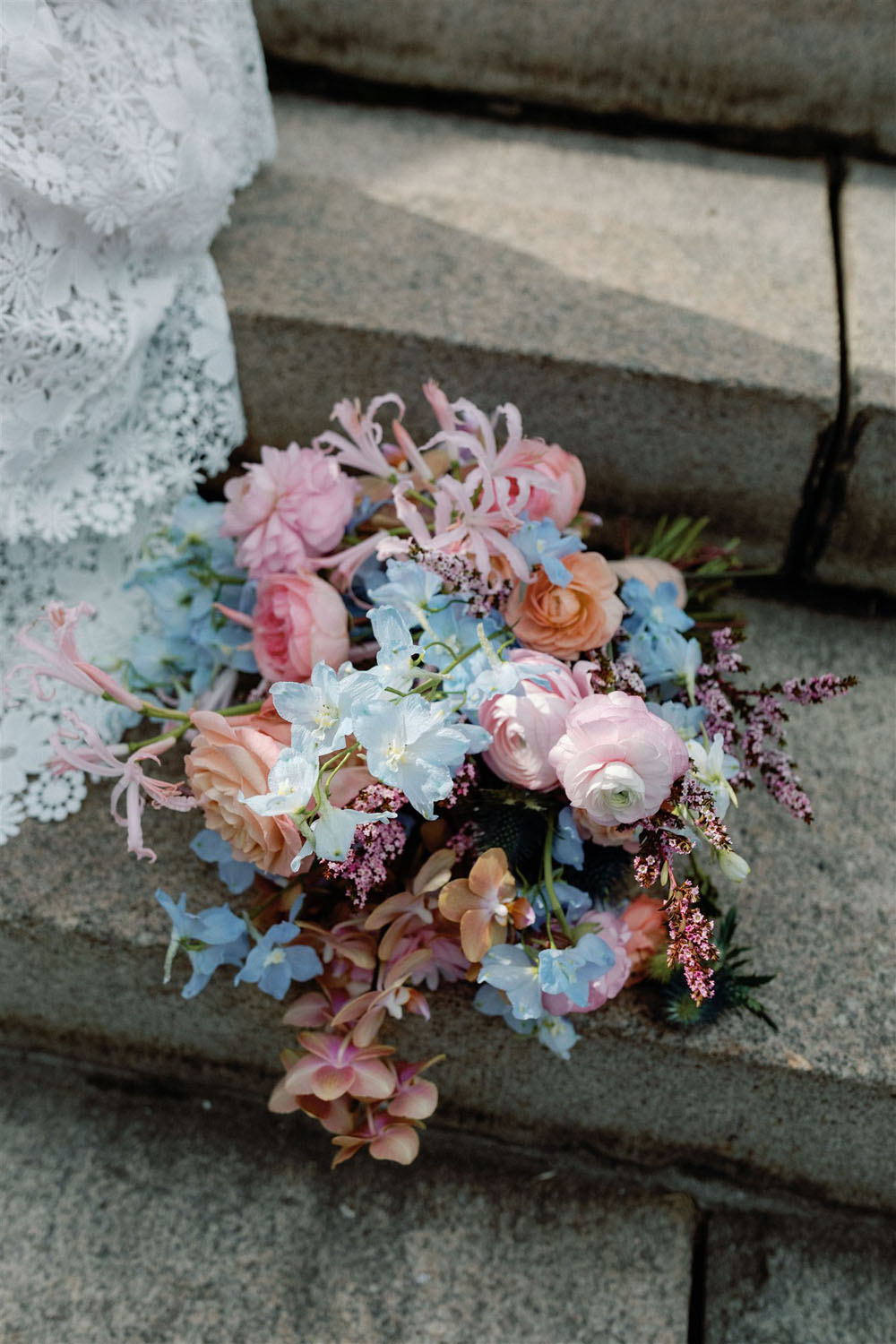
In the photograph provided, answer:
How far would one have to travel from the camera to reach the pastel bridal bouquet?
2.77ft

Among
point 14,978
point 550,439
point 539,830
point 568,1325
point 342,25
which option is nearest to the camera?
point 539,830

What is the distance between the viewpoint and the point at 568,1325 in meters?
1.16

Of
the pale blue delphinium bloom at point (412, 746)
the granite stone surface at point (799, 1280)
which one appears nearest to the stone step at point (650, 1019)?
the granite stone surface at point (799, 1280)

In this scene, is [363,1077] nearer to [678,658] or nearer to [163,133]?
[678,658]

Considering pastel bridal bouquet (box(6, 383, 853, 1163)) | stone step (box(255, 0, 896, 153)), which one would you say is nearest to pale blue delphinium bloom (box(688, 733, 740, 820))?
pastel bridal bouquet (box(6, 383, 853, 1163))

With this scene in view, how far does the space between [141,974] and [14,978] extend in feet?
0.66

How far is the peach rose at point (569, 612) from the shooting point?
99cm

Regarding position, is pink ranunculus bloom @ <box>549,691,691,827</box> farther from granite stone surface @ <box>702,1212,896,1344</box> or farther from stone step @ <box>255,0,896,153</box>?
stone step @ <box>255,0,896,153</box>

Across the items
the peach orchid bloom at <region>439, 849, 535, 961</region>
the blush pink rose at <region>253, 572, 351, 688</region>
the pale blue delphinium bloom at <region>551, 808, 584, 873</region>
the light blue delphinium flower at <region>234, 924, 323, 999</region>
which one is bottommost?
the light blue delphinium flower at <region>234, 924, 323, 999</region>

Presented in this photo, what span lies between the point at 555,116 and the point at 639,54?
0.56ft

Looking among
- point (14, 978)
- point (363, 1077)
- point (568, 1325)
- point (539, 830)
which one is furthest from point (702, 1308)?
point (14, 978)

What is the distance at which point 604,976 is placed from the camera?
0.96m

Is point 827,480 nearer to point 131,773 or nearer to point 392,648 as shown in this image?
point 392,648

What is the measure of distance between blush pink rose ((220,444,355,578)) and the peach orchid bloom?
0.39m
